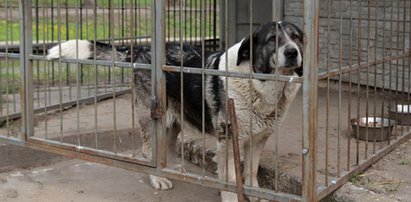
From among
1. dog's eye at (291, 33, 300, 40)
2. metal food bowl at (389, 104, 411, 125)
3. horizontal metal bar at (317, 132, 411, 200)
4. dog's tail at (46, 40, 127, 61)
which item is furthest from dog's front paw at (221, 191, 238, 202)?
metal food bowl at (389, 104, 411, 125)

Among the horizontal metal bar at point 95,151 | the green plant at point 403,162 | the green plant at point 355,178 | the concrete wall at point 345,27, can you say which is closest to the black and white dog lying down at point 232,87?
the horizontal metal bar at point 95,151

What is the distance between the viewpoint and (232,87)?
4.73 metres

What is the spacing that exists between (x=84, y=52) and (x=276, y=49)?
2.12 metres

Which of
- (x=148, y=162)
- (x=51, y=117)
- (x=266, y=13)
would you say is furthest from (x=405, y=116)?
(x=51, y=117)

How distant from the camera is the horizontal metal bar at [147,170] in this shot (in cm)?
439

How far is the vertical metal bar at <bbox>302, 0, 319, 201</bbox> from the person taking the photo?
3949 millimetres

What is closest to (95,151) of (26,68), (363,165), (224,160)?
(26,68)

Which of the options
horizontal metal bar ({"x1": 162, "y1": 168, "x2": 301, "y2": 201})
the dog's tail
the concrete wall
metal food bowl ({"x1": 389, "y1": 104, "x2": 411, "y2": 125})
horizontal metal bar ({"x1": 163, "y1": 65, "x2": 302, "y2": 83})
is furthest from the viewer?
the concrete wall

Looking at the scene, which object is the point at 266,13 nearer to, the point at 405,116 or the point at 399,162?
the point at 405,116

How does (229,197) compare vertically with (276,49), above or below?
below

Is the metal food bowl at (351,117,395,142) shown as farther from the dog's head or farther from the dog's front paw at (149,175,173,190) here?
the dog's front paw at (149,175,173,190)

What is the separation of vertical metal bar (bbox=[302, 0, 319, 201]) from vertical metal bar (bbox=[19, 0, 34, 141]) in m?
2.86

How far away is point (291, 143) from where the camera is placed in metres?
6.36

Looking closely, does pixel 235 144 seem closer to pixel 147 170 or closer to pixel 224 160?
pixel 224 160
